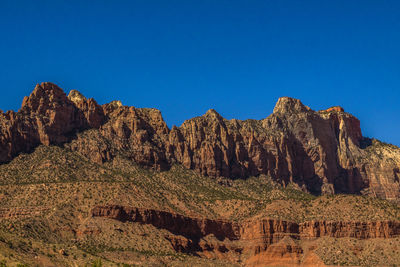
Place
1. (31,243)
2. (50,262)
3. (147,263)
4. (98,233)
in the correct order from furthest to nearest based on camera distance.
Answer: (98,233), (147,263), (31,243), (50,262)

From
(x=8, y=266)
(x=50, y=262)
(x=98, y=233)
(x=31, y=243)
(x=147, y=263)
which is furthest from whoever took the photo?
(x=98, y=233)

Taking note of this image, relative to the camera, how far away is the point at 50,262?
511 ft

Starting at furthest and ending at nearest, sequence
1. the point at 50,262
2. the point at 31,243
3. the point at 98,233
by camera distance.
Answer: the point at 98,233, the point at 31,243, the point at 50,262

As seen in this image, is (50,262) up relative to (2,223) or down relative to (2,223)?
down

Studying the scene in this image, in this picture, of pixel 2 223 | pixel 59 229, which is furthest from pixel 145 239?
pixel 2 223

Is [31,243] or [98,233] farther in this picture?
[98,233]

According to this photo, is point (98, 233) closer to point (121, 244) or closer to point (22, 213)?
point (121, 244)

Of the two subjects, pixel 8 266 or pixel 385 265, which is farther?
pixel 385 265

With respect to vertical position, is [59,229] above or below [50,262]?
above

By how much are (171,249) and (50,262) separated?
152ft

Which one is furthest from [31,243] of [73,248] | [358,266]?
[358,266]

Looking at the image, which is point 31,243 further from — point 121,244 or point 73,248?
point 121,244

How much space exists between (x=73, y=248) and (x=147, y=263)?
16.4m

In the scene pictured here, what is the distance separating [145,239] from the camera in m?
198
